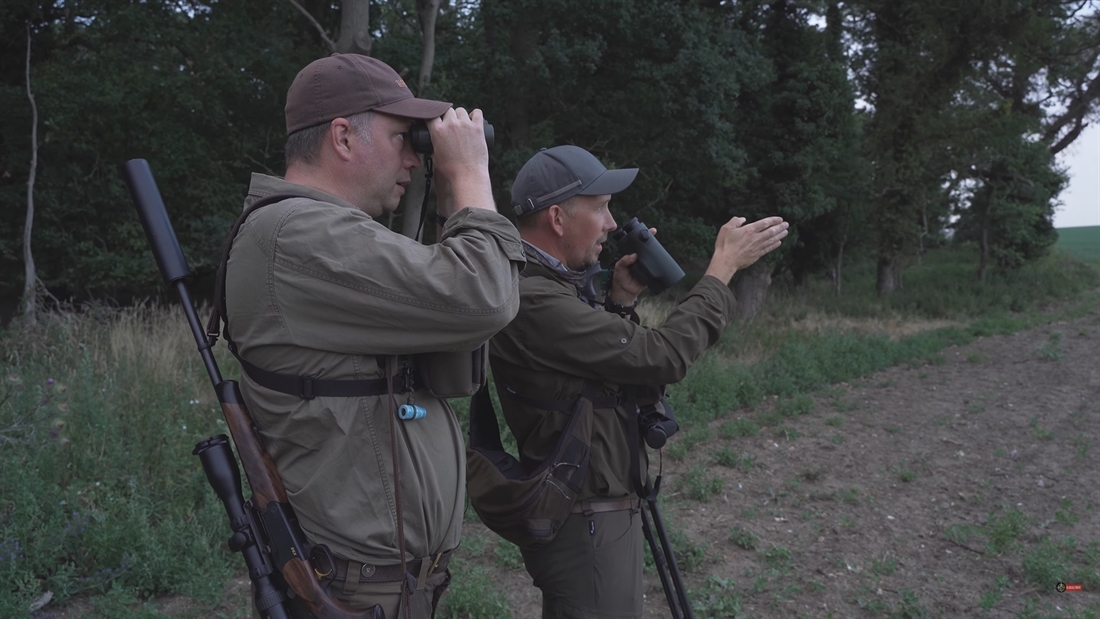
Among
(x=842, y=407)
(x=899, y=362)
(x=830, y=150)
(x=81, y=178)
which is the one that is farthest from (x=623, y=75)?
(x=81, y=178)

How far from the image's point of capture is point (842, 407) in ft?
30.1

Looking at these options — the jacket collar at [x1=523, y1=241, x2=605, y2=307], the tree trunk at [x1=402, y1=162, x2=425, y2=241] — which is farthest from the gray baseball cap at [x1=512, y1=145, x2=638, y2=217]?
the tree trunk at [x1=402, y1=162, x2=425, y2=241]

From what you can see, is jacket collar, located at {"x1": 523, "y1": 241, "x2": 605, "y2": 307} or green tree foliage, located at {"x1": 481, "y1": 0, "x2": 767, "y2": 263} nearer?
jacket collar, located at {"x1": 523, "y1": 241, "x2": 605, "y2": 307}

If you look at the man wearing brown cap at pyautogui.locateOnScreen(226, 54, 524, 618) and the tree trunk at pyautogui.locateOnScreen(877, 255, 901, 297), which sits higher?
the man wearing brown cap at pyautogui.locateOnScreen(226, 54, 524, 618)

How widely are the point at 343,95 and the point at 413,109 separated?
0.15 m

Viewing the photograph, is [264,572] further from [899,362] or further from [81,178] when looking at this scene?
[81,178]

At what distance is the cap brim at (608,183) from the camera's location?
8.79 feet

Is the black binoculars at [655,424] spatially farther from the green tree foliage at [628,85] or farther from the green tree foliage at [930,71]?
the green tree foliage at [930,71]

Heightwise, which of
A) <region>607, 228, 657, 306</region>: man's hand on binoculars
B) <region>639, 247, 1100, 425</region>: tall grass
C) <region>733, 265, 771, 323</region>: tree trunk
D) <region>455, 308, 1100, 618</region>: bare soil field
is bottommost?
<region>455, 308, 1100, 618</region>: bare soil field

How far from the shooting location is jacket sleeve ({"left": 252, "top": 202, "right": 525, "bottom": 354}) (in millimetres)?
1692

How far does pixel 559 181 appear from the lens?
2.69 meters

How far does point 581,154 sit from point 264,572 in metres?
1.58

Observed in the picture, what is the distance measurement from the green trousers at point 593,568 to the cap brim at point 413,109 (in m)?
1.33

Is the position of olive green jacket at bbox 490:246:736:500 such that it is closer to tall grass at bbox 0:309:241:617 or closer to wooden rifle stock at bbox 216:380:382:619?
wooden rifle stock at bbox 216:380:382:619
